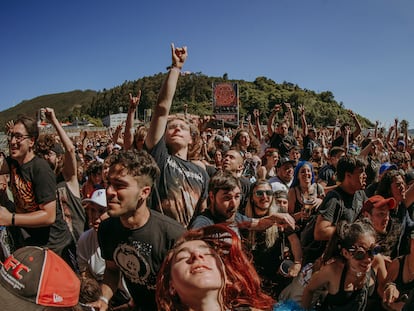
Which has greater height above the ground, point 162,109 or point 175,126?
point 162,109

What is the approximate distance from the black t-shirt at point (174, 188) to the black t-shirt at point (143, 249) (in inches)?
13.7

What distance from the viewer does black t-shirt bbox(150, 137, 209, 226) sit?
7.72ft

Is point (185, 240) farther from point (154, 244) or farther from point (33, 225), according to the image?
point (33, 225)

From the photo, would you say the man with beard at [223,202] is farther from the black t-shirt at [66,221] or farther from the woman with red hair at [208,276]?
the black t-shirt at [66,221]

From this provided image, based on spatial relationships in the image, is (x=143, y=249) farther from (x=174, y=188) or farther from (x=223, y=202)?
(x=223, y=202)

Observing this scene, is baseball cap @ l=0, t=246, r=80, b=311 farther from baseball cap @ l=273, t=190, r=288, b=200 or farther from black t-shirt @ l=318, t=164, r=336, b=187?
black t-shirt @ l=318, t=164, r=336, b=187

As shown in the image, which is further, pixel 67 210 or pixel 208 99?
pixel 208 99

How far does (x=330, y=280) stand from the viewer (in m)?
2.34

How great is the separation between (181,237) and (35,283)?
870mm

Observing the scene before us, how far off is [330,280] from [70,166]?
259cm

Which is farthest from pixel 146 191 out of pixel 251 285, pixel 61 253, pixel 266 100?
pixel 266 100

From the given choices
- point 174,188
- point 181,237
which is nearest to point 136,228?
point 181,237

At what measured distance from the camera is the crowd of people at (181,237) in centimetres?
164

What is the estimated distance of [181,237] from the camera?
6.14 feet
